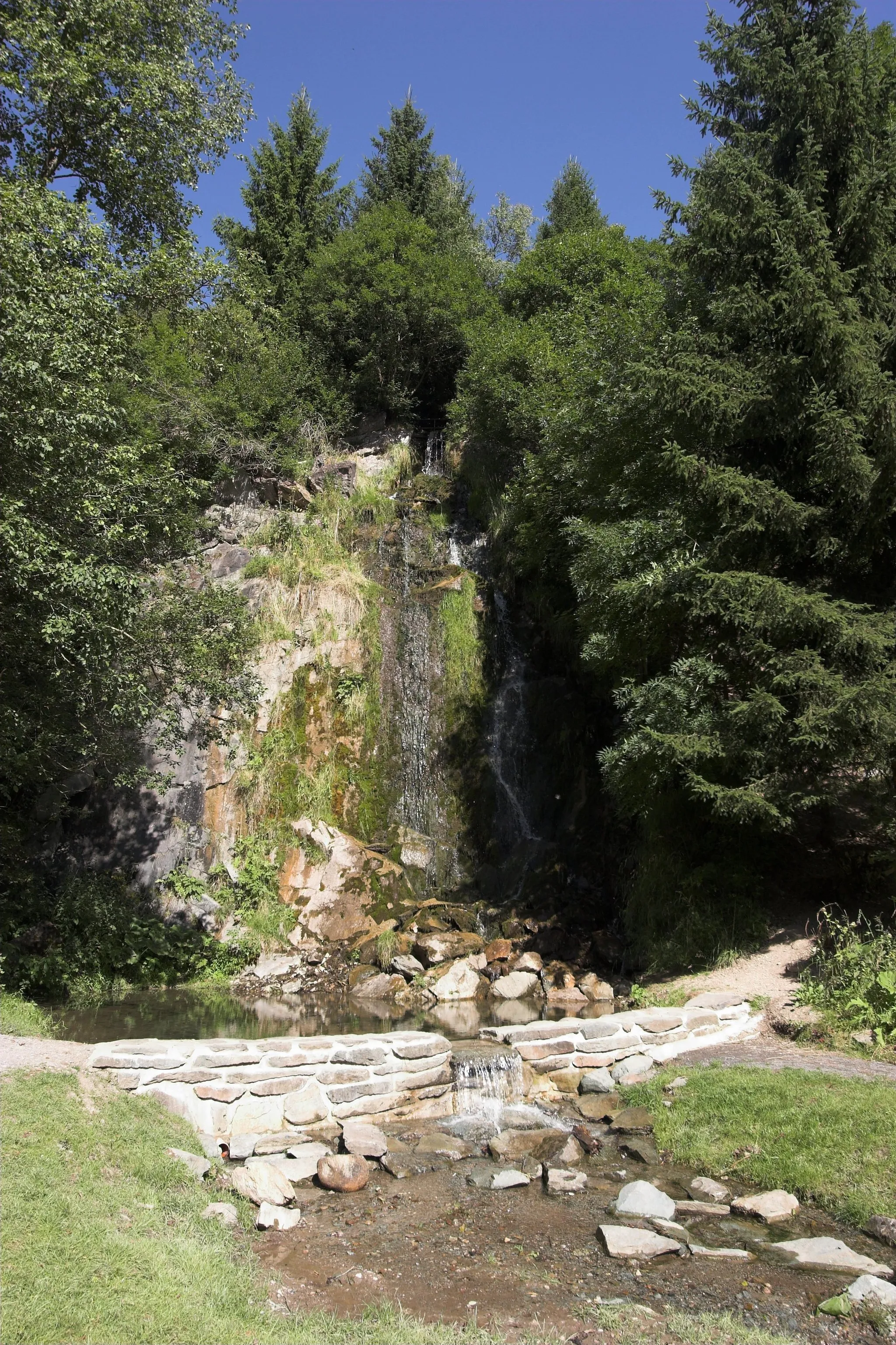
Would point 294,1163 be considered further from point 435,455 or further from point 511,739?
point 435,455

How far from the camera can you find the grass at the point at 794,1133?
18.7 feet

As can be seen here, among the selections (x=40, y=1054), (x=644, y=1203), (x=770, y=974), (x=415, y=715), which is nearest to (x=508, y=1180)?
(x=644, y=1203)

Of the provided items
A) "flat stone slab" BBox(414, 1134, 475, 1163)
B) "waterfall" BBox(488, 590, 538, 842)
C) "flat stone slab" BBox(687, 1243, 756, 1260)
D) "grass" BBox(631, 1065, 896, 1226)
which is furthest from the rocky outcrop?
"waterfall" BBox(488, 590, 538, 842)

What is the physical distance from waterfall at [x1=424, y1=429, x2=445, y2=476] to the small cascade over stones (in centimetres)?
2056

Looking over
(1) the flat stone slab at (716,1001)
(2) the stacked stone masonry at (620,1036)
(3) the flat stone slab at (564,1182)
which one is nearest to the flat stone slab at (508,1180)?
(3) the flat stone slab at (564,1182)

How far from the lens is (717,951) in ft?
35.6

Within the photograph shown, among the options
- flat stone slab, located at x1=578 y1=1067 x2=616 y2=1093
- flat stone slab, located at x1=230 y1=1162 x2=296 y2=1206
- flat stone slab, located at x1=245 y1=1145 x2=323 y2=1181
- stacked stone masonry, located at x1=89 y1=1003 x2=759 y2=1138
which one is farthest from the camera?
flat stone slab, located at x1=578 y1=1067 x2=616 y2=1093

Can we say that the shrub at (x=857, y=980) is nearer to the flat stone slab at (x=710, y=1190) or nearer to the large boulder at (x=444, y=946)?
the flat stone slab at (x=710, y=1190)

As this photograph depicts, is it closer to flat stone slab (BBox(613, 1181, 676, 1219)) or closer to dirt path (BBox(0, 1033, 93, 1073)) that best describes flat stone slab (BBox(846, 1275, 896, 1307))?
flat stone slab (BBox(613, 1181, 676, 1219))

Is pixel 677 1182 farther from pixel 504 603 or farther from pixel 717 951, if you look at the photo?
pixel 504 603

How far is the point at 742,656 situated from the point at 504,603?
997 centimetres

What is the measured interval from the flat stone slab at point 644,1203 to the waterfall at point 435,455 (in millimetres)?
22618

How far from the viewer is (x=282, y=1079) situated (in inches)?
280

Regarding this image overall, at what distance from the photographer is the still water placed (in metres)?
10.3
